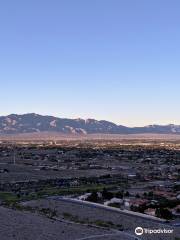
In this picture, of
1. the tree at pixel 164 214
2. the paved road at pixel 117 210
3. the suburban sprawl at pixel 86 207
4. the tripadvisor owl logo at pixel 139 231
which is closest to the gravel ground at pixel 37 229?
the suburban sprawl at pixel 86 207

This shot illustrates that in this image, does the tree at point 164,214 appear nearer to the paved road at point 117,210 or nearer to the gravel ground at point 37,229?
the paved road at point 117,210

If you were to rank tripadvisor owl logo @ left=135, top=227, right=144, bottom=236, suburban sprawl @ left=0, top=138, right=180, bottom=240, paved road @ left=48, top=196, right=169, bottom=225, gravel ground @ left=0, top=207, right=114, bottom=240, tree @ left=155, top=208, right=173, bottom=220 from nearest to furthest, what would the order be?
1. gravel ground @ left=0, top=207, right=114, bottom=240
2. tripadvisor owl logo @ left=135, top=227, right=144, bottom=236
3. suburban sprawl @ left=0, top=138, right=180, bottom=240
4. paved road @ left=48, top=196, right=169, bottom=225
5. tree @ left=155, top=208, right=173, bottom=220

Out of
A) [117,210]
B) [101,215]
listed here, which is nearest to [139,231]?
[101,215]

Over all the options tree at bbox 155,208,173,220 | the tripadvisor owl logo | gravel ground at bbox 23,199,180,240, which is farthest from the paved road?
the tripadvisor owl logo

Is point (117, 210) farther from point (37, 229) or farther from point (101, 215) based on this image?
point (37, 229)

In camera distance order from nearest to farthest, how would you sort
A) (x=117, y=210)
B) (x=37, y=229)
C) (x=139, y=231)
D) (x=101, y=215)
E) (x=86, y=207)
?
(x=139, y=231) → (x=37, y=229) → (x=101, y=215) → (x=117, y=210) → (x=86, y=207)

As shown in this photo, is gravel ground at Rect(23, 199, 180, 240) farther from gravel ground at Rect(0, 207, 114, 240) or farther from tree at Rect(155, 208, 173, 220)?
gravel ground at Rect(0, 207, 114, 240)

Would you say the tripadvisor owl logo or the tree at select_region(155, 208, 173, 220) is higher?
the tree at select_region(155, 208, 173, 220)

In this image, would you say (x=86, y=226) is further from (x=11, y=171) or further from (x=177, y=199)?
(x=11, y=171)

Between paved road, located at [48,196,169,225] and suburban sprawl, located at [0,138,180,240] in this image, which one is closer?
suburban sprawl, located at [0,138,180,240]

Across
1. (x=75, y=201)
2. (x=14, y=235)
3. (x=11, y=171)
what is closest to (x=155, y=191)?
(x=75, y=201)

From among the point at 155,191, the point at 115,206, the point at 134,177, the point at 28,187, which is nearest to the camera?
the point at 115,206
